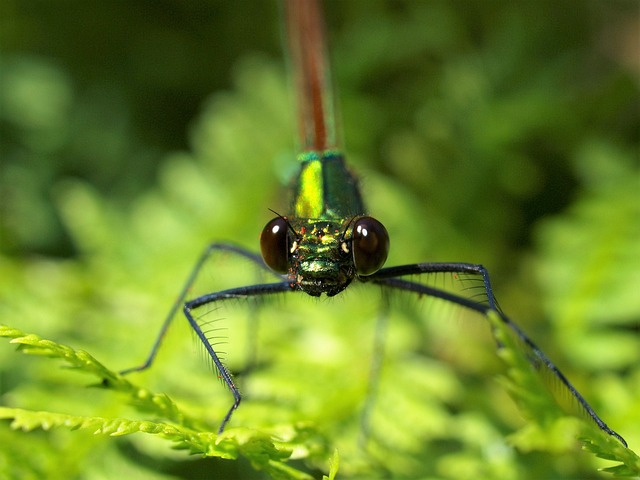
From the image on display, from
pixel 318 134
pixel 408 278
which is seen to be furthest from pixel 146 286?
pixel 408 278

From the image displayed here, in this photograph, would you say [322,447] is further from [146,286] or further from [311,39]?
[311,39]

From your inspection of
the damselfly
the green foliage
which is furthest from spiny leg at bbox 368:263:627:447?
the green foliage

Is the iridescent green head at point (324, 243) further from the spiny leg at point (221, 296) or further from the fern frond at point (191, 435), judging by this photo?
the fern frond at point (191, 435)

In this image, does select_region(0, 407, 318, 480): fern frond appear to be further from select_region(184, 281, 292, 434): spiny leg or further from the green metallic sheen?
the green metallic sheen

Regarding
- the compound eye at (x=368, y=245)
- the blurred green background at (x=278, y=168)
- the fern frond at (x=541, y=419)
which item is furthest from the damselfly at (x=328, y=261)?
the blurred green background at (x=278, y=168)

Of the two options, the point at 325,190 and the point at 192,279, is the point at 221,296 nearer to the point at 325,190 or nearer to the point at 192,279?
the point at 192,279

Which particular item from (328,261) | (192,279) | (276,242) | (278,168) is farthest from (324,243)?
(278,168)
